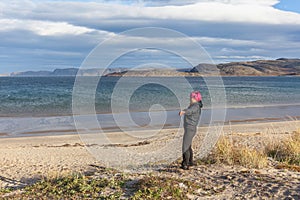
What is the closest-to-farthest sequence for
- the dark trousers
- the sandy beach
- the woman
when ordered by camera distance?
the sandy beach < the woman < the dark trousers

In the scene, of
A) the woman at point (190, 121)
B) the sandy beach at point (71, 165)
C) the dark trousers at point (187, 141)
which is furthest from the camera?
the dark trousers at point (187, 141)

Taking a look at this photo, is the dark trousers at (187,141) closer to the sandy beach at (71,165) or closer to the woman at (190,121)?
the woman at (190,121)

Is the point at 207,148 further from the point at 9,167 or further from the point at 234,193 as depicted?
the point at 9,167

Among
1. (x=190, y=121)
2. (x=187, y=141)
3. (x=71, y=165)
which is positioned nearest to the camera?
(x=190, y=121)

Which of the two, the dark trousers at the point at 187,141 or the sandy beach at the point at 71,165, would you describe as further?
the dark trousers at the point at 187,141

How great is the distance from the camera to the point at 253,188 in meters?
6.84

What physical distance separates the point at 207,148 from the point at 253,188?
3744mm

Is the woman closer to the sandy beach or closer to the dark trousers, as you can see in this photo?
the dark trousers

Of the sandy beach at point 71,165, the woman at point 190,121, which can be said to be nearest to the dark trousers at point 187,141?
the woman at point 190,121

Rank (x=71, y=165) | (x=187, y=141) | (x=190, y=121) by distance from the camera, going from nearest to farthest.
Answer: (x=190, y=121)
(x=187, y=141)
(x=71, y=165)

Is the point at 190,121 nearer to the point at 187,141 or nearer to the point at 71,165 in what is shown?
the point at 187,141

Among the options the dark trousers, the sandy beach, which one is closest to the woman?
the dark trousers

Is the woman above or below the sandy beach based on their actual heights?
above

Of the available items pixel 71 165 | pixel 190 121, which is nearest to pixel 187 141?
pixel 190 121
